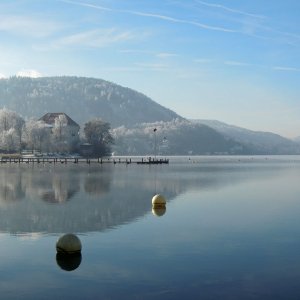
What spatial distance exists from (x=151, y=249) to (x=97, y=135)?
15679cm

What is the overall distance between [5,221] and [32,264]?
13.0m

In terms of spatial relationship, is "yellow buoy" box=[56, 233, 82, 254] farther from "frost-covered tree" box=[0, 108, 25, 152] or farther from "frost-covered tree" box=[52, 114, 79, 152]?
"frost-covered tree" box=[52, 114, 79, 152]

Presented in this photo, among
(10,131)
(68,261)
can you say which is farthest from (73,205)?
(10,131)

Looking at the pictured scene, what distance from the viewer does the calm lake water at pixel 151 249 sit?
18641 millimetres

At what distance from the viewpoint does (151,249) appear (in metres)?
25.5

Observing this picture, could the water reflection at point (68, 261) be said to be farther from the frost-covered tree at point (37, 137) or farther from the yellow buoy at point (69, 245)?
the frost-covered tree at point (37, 137)

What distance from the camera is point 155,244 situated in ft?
87.7

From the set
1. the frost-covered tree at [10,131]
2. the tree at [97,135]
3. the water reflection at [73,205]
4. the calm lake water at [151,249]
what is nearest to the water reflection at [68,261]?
the calm lake water at [151,249]

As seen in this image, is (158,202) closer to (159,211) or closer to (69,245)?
(159,211)

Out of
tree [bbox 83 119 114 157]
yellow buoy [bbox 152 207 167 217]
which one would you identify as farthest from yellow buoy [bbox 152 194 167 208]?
tree [bbox 83 119 114 157]

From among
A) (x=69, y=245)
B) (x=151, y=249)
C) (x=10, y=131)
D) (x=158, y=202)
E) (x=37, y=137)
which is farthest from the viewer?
(x=37, y=137)

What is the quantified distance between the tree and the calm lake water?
132m

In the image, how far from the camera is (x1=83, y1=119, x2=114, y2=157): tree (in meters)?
180

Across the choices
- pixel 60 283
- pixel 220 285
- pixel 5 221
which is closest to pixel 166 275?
pixel 220 285
